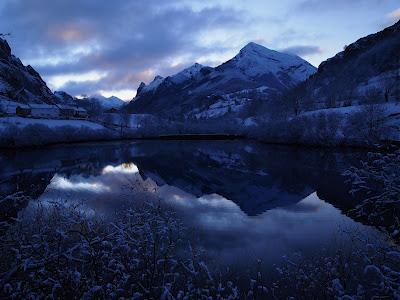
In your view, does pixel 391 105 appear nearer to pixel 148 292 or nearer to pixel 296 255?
pixel 296 255

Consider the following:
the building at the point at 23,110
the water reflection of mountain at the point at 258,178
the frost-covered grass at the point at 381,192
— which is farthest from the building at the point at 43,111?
the frost-covered grass at the point at 381,192

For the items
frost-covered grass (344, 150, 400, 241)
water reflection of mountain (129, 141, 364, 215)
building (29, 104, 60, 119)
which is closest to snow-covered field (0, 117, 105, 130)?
building (29, 104, 60, 119)

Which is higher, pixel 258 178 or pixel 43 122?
pixel 43 122

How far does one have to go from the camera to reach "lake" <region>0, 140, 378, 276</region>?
19.4 metres

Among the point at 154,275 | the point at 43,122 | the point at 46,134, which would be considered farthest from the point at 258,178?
the point at 43,122

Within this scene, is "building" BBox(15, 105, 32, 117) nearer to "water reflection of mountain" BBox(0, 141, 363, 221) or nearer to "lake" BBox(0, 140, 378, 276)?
"water reflection of mountain" BBox(0, 141, 363, 221)

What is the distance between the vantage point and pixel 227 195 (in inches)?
1387

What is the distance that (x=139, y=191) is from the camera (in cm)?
3431

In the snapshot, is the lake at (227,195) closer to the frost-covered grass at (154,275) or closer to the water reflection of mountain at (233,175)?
the water reflection of mountain at (233,175)

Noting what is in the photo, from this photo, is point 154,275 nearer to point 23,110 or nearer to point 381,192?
point 381,192

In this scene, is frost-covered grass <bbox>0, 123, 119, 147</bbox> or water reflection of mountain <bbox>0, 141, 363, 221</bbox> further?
frost-covered grass <bbox>0, 123, 119, 147</bbox>

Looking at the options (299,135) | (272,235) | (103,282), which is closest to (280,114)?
(299,135)

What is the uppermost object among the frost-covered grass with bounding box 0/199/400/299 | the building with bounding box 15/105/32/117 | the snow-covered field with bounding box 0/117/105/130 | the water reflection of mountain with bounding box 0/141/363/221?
the building with bounding box 15/105/32/117

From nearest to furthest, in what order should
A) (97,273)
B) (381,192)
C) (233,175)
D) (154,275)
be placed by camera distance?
1. (97,273)
2. (154,275)
3. (381,192)
4. (233,175)
